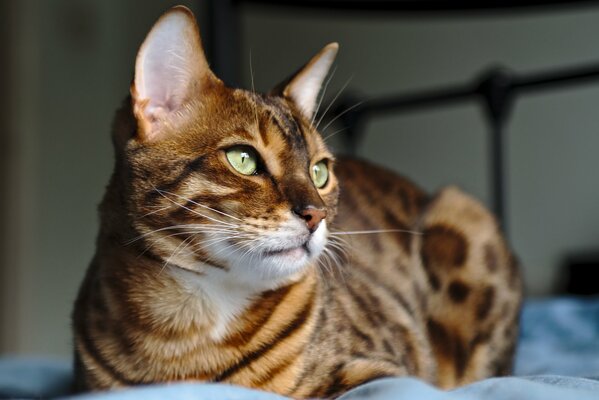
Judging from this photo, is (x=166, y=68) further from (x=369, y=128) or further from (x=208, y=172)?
(x=369, y=128)

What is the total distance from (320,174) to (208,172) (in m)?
0.20

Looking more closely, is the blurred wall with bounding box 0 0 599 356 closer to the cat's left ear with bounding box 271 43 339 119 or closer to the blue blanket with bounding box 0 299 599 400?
the blue blanket with bounding box 0 299 599 400

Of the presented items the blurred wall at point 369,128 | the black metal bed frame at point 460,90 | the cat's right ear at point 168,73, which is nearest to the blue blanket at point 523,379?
the black metal bed frame at point 460,90

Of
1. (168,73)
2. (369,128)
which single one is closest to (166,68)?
(168,73)

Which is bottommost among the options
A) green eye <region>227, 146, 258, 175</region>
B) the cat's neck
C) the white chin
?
the cat's neck

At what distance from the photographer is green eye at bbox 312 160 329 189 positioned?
95cm

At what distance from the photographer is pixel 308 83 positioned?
107cm

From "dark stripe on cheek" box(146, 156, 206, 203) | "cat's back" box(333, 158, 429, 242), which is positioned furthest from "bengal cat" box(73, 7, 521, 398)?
"cat's back" box(333, 158, 429, 242)

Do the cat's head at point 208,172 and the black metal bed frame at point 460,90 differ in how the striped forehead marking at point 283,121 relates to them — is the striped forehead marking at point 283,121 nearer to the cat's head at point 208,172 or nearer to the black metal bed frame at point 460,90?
the cat's head at point 208,172

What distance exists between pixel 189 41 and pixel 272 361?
402 millimetres

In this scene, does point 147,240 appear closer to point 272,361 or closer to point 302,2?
point 272,361

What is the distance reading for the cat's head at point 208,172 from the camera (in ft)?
2.61

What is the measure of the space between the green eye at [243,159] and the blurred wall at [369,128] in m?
1.91

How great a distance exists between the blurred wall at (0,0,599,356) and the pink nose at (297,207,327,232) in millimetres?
1978
